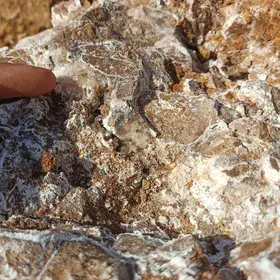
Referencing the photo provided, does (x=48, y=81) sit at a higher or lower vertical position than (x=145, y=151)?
higher

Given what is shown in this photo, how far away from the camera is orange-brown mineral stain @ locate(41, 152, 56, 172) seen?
158cm

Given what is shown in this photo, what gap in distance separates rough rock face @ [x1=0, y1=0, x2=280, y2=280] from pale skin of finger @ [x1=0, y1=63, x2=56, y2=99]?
6cm

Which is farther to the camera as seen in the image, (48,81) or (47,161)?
(48,81)

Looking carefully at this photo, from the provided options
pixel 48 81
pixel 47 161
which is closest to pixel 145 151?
pixel 47 161

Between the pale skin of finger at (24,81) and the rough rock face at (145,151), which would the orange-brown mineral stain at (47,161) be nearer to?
the rough rock face at (145,151)

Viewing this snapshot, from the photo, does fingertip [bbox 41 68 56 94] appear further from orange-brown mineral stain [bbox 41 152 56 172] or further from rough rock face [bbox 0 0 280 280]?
orange-brown mineral stain [bbox 41 152 56 172]

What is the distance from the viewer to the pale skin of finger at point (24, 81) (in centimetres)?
168

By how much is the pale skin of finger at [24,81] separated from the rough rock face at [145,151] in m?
0.06

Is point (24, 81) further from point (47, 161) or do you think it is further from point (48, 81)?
point (47, 161)

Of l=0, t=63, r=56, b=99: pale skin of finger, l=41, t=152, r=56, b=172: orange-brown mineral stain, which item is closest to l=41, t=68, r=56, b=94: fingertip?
l=0, t=63, r=56, b=99: pale skin of finger

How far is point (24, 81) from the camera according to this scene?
66.3 inches

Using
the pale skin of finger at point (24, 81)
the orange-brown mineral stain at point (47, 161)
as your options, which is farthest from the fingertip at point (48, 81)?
the orange-brown mineral stain at point (47, 161)

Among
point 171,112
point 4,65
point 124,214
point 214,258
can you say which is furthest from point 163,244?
point 4,65

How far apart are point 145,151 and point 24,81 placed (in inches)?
26.8
